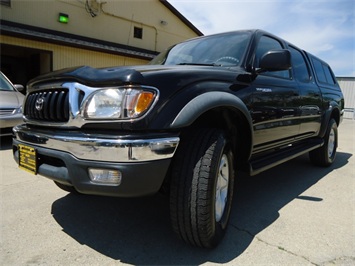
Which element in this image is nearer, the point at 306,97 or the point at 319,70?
the point at 306,97

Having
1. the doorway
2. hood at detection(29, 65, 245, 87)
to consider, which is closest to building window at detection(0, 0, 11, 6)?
the doorway

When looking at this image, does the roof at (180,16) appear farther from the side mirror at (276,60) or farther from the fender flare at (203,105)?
the fender flare at (203,105)

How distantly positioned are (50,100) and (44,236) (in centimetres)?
103

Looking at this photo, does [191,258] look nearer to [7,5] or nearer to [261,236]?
[261,236]

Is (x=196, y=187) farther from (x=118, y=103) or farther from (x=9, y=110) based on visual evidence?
(x=9, y=110)

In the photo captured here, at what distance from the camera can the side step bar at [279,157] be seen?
2.62 metres

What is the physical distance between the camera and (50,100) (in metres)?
2.01

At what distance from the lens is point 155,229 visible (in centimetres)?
235

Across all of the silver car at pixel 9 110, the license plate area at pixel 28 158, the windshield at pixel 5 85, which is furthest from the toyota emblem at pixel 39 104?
the windshield at pixel 5 85

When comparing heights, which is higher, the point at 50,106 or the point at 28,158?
the point at 50,106

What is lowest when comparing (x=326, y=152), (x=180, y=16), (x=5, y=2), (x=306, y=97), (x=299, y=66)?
(x=326, y=152)

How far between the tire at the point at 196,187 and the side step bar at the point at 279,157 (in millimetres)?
706

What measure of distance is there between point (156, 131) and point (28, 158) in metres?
1.04

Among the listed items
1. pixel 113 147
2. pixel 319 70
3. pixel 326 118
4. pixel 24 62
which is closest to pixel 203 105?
pixel 113 147
